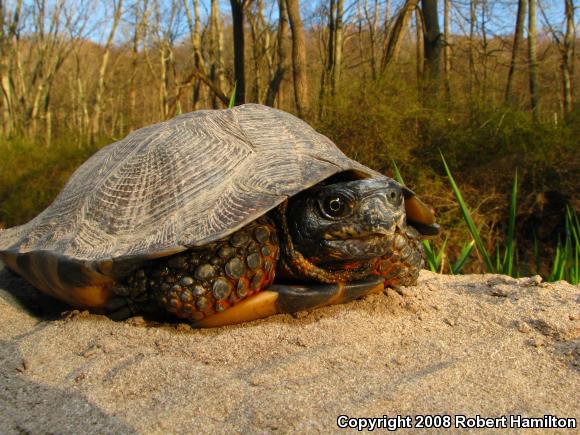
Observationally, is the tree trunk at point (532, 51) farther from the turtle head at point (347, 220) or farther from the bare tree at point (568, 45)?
the turtle head at point (347, 220)

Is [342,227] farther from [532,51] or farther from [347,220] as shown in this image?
[532,51]

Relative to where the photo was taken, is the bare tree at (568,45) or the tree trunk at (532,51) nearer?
the tree trunk at (532,51)

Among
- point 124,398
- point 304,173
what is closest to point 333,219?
point 304,173

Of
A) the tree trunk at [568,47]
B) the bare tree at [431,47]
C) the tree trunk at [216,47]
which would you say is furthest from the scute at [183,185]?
the tree trunk at [568,47]

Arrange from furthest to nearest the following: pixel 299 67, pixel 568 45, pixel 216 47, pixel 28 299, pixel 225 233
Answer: pixel 216 47, pixel 568 45, pixel 299 67, pixel 28 299, pixel 225 233

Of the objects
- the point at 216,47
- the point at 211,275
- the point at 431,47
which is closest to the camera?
the point at 211,275

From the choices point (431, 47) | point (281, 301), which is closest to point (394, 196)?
point (281, 301)
